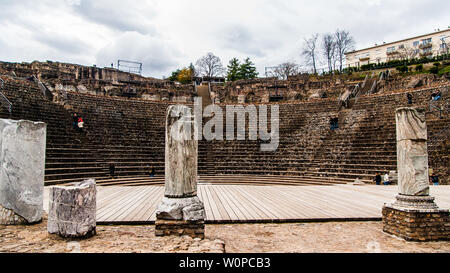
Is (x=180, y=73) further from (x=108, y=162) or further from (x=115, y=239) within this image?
(x=115, y=239)

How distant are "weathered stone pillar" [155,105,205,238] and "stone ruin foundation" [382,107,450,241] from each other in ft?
10.1

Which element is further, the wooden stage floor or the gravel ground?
the wooden stage floor

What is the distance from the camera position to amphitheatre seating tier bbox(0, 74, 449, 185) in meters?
11.9

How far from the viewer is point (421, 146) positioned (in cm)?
445

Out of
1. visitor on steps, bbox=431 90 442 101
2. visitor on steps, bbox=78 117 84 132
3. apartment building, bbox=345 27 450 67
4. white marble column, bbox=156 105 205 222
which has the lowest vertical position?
white marble column, bbox=156 105 205 222

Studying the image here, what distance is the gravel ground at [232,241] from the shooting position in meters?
3.41

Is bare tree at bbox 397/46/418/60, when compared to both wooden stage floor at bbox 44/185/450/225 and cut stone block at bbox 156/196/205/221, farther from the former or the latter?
cut stone block at bbox 156/196/205/221

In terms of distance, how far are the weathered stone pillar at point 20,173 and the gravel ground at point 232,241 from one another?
9.9 inches

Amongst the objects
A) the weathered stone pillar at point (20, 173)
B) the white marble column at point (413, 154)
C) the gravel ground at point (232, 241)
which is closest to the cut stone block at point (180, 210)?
the gravel ground at point (232, 241)

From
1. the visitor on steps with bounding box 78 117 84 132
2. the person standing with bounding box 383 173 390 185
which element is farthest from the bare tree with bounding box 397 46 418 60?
the visitor on steps with bounding box 78 117 84 132

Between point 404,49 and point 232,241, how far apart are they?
5830 centimetres

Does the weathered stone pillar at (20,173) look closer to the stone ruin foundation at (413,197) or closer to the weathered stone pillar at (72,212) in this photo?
the weathered stone pillar at (72,212)
